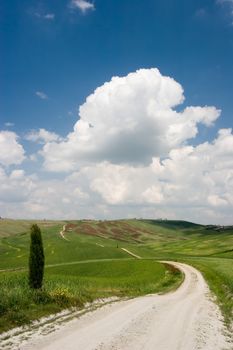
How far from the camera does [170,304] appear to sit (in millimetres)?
30844

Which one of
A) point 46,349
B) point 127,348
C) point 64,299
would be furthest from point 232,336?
point 64,299

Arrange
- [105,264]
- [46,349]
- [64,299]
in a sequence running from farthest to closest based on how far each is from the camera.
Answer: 1. [105,264]
2. [64,299]
3. [46,349]

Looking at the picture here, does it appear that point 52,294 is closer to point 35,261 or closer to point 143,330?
point 35,261

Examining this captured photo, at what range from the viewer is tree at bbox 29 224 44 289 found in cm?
3141

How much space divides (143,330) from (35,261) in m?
14.4

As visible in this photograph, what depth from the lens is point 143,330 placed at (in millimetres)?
20453

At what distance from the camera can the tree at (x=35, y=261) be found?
3141 cm

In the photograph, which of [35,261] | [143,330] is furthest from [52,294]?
[143,330]

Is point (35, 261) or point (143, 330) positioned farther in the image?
point (35, 261)

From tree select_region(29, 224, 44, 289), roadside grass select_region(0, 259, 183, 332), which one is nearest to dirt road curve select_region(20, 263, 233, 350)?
roadside grass select_region(0, 259, 183, 332)

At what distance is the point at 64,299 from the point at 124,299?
864cm

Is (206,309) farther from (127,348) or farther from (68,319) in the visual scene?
(127,348)

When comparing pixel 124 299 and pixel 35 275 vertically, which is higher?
pixel 35 275

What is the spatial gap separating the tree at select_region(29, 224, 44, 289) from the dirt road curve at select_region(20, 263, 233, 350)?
21.9 ft
